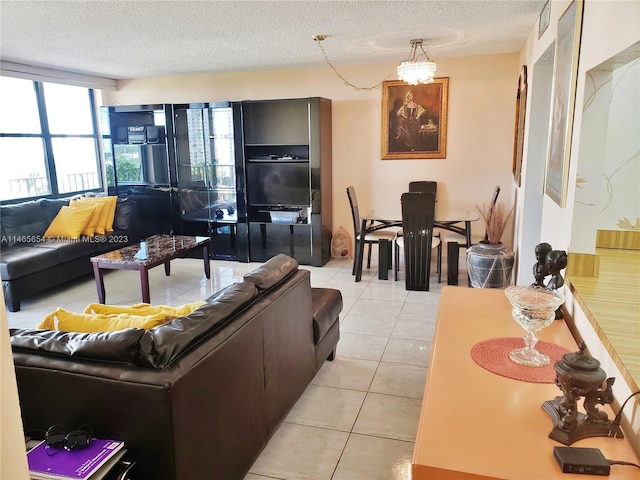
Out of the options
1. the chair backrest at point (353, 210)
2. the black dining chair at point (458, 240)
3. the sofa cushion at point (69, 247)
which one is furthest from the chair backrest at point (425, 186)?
the sofa cushion at point (69, 247)

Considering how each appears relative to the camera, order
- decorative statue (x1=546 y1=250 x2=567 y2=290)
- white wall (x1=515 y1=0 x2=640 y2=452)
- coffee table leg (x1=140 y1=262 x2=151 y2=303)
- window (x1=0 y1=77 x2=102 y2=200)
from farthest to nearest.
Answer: window (x1=0 y1=77 x2=102 y2=200) < coffee table leg (x1=140 y1=262 x2=151 y2=303) < decorative statue (x1=546 y1=250 x2=567 y2=290) < white wall (x1=515 y1=0 x2=640 y2=452)

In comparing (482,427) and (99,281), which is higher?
(482,427)

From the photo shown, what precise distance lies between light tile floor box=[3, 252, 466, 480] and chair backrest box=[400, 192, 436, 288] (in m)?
0.22

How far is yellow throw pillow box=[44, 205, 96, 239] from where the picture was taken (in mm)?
5090

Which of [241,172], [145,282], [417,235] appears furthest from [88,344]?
[241,172]

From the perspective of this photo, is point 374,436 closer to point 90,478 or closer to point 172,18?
point 90,478

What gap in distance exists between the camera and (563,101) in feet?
7.42

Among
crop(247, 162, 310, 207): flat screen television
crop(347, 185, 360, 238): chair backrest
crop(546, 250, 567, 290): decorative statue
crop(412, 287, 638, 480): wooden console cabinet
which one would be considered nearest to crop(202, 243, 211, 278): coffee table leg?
crop(247, 162, 310, 207): flat screen television

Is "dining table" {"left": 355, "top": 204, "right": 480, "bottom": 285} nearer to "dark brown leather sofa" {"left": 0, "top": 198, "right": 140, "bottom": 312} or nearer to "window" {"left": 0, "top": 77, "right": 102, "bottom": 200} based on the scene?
"dark brown leather sofa" {"left": 0, "top": 198, "right": 140, "bottom": 312}

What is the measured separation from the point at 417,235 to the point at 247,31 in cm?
243

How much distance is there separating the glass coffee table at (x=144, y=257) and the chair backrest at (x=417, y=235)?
6.91 ft

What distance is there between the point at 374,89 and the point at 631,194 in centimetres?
394

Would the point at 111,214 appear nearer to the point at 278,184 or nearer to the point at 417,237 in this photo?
the point at 278,184

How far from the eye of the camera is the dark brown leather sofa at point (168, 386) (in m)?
1.54
